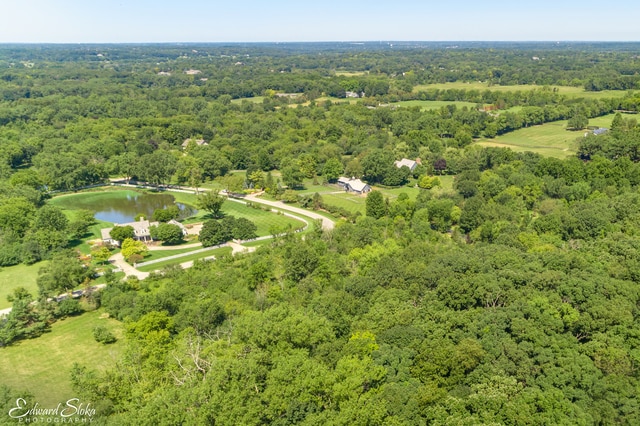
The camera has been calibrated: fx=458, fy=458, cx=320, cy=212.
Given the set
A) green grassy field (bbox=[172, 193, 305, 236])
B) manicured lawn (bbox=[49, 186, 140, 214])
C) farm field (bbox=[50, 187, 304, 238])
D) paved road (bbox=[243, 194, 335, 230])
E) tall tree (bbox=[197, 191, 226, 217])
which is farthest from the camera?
manicured lawn (bbox=[49, 186, 140, 214])

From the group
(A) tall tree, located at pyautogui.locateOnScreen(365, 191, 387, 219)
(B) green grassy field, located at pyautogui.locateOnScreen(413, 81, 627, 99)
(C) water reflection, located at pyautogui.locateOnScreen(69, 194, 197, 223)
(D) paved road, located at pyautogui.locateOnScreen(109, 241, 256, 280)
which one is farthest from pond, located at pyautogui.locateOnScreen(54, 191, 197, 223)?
(B) green grassy field, located at pyautogui.locateOnScreen(413, 81, 627, 99)

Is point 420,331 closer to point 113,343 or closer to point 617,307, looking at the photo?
point 617,307

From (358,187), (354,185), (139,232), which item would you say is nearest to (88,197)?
→ (139,232)

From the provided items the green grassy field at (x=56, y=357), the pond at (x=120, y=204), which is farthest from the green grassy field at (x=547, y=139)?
the green grassy field at (x=56, y=357)

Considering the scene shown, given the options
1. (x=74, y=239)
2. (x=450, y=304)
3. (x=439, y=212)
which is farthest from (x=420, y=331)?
(x=74, y=239)

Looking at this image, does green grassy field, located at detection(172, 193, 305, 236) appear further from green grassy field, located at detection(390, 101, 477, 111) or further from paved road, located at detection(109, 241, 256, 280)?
green grassy field, located at detection(390, 101, 477, 111)

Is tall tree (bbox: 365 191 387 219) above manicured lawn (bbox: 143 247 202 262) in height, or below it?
above
